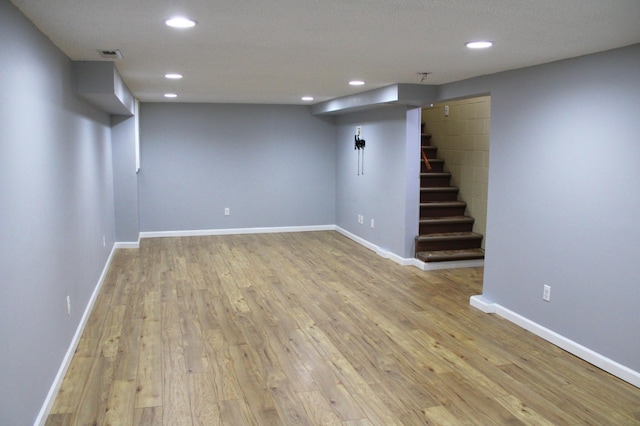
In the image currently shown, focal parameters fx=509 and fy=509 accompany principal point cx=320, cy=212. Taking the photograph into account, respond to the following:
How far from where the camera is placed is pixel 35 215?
2.70 metres

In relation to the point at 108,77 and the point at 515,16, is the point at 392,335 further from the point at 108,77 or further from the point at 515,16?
the point at 108,77

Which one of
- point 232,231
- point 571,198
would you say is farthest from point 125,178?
point 571,198

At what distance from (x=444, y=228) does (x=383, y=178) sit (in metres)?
1.02

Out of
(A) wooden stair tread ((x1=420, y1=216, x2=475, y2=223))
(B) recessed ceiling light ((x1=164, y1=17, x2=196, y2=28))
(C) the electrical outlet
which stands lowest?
(C) the electrical outlet

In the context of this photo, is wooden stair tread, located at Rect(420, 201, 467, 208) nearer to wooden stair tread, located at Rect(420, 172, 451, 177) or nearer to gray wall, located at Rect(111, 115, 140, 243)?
wooden stair tread, located at Rect(420, 172, 451, 177)

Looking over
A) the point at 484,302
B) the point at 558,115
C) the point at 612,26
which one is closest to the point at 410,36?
the point at 612,26

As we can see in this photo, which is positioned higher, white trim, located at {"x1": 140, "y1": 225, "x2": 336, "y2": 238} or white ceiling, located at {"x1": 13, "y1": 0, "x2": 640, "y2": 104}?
white ceiling, located at {"x1": 13, "y1": 0, "x2": 640, "y2": 104}

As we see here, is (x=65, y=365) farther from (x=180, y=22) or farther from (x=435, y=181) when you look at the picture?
(x=435, y=181)

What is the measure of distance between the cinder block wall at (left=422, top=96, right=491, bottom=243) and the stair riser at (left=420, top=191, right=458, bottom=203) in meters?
0.09

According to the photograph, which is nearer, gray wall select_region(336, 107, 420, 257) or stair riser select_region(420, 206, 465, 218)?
gray wall select_region(336, 107, 420, 257)

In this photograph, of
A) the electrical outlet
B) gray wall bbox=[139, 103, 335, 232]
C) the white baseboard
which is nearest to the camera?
the electrical outlet

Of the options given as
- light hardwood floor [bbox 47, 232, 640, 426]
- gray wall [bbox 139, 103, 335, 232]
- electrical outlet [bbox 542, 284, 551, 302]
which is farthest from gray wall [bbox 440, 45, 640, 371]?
gray wall [bbox 139, 103, 335, 232]

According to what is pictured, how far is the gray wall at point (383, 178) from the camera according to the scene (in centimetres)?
609

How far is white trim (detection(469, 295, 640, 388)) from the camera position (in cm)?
321
